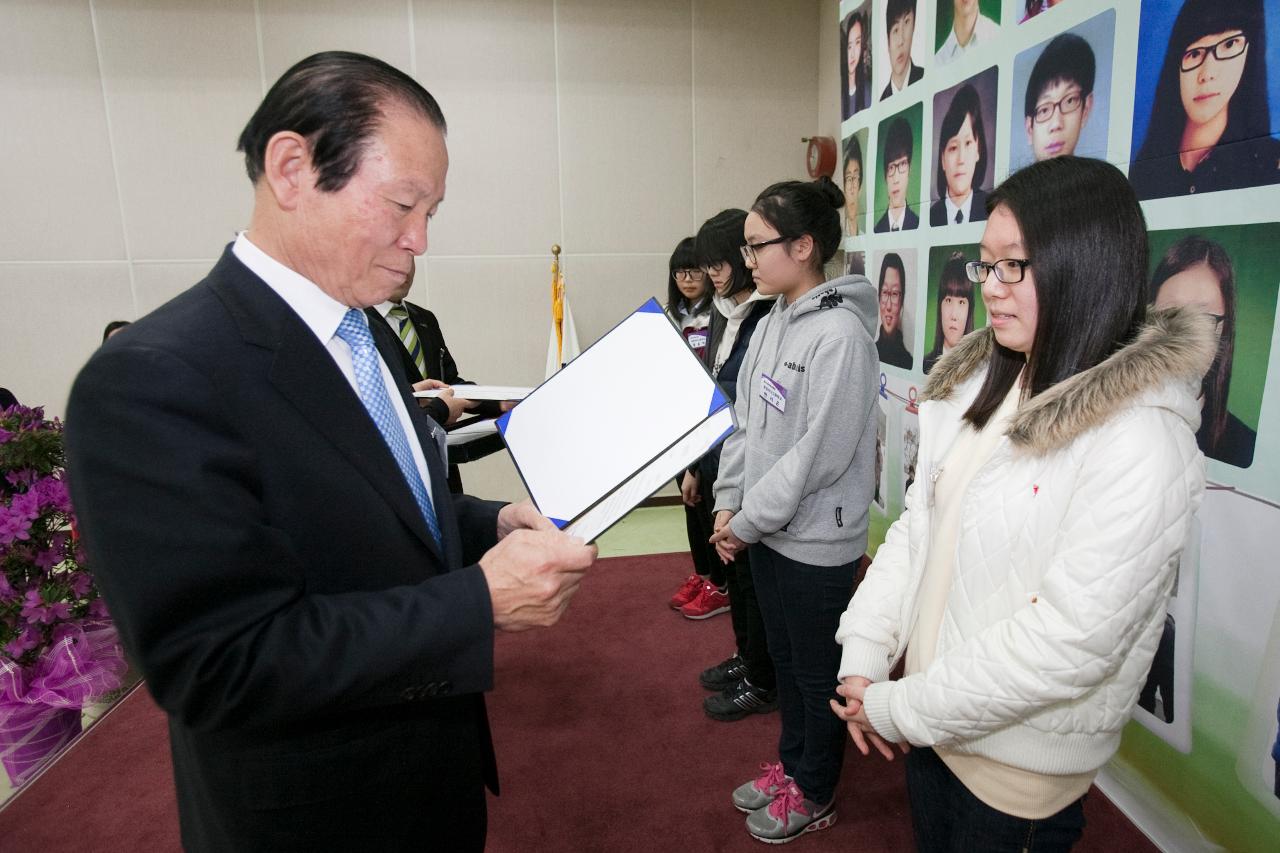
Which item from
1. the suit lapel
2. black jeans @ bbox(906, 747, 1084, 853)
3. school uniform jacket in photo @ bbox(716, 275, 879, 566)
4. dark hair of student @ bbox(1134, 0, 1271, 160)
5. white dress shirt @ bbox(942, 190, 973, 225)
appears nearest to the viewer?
the suit lapel

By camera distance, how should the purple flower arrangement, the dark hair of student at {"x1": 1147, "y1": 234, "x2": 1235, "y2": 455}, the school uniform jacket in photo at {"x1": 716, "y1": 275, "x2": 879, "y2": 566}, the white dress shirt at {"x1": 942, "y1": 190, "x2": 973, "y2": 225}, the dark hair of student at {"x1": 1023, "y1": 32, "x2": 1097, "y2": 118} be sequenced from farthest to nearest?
the white dress shirt at {"x1": 942, "y1": 190, "x2": 973, "y2": 225}
the purple flower arrangement
the dark hair of student at {"x1": 1023, "y1": 32, "x2": 1097, "y2": 118}
the school uniform jacket in photo at {"x1": 716, "y1": 275, "x2": 879, "y2": 566}
the dark hair of student at {"x1": 1147, "y1": 234, "x2": 1235, "y2": 455}

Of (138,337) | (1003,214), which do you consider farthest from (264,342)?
(1003,214)

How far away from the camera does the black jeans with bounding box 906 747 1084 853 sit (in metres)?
1.11

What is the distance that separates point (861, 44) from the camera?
3.15 metres

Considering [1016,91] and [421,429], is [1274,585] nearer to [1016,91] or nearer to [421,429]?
[1016,91]

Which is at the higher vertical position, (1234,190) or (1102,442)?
(1234,190)

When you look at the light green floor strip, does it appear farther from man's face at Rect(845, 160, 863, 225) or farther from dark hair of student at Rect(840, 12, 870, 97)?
dark hair of student at Rect(840, 12, 870, 97)

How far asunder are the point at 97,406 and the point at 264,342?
0.17 metres

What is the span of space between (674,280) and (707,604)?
5.02 ft

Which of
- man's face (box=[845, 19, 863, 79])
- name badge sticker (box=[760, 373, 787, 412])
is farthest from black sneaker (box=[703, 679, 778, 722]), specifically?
man's face (box=[845, 19, 863, 79])

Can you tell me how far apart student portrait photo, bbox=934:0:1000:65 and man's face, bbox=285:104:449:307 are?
2.07 meters

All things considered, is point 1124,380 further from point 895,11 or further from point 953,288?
point 895,11

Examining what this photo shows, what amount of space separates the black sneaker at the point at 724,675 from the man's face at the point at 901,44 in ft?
7.75

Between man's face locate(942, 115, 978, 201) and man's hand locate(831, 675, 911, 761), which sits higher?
man's face locate(942, 115, 978, 201)
